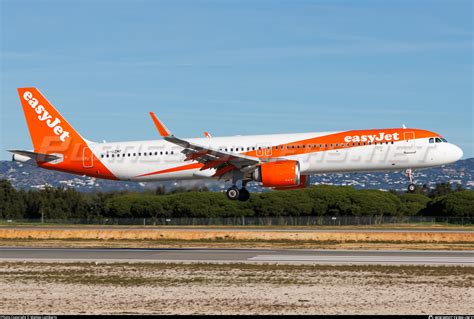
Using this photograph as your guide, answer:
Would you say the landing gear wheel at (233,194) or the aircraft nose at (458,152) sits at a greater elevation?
the aircraft nose at (458,152)

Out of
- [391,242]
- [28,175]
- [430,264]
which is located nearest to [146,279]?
[430,264]

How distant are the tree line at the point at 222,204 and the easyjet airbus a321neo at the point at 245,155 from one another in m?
47.0

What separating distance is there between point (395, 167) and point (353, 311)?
2688 centimetres

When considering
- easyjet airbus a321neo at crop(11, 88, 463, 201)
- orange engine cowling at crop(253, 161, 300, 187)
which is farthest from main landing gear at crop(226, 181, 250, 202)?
orange engine cowling at crop(253, 161, 300, 187)

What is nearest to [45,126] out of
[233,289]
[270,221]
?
[233,289]

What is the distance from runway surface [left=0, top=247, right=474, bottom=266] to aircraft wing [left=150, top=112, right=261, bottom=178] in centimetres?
679

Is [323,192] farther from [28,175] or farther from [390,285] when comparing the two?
[390,285]

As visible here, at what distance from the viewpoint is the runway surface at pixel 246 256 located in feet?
121

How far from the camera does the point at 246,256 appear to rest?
3962 centimetres

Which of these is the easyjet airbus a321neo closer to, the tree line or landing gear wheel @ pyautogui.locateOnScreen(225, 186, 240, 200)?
landing gear wheel @ pyautogui.locateOnScreen(225, 186, 240, 200)

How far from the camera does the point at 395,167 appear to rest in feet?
158

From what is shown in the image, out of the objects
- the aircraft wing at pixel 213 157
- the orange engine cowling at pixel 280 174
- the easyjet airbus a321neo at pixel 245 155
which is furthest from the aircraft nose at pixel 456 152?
the aircraft wing at pixel 213 157

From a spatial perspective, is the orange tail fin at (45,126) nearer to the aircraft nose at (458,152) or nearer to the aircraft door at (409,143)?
the aircraft door at (409,143)

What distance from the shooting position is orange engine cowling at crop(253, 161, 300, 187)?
47344mm
